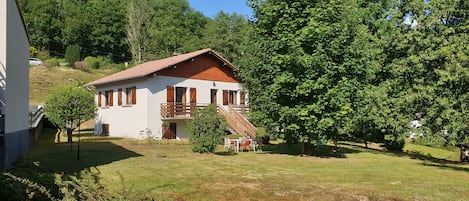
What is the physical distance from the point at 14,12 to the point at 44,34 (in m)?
67.4

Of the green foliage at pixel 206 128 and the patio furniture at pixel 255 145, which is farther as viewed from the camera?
the patio furniture at pixel 255 145

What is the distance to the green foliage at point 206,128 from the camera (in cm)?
1855

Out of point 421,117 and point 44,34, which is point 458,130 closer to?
point 421,117

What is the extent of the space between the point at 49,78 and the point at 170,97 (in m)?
31.0

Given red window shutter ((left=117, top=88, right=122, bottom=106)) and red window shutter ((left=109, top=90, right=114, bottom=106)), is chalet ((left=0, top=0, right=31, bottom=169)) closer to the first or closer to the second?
red window shutter ((left=117, top=88, right=122, bottom=106))

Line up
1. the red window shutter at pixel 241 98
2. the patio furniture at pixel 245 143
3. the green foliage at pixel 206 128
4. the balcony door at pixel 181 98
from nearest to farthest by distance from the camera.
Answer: the green foliage at pixel 206 128 → the patio furniture at pixel 245 143 → the balcony door at pixel 181 98 → the red window shutter at pixel 241 98

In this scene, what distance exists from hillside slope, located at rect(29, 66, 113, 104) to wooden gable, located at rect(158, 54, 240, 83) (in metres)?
20.8

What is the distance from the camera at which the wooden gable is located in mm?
27719

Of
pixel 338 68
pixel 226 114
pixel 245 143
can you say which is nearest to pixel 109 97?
pixel 226 114

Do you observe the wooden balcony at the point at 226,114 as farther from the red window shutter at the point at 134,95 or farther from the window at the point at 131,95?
the window at the point at 131,95

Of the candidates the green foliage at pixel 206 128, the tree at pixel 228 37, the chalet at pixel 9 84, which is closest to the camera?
the chalet at pixel 9 84

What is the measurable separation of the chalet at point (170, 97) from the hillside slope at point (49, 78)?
1666cm

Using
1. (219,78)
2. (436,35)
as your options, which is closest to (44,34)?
(219,78)

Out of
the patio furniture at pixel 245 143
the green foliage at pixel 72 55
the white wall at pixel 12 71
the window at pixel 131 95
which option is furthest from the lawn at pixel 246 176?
the green foliage at pixel 72 55
